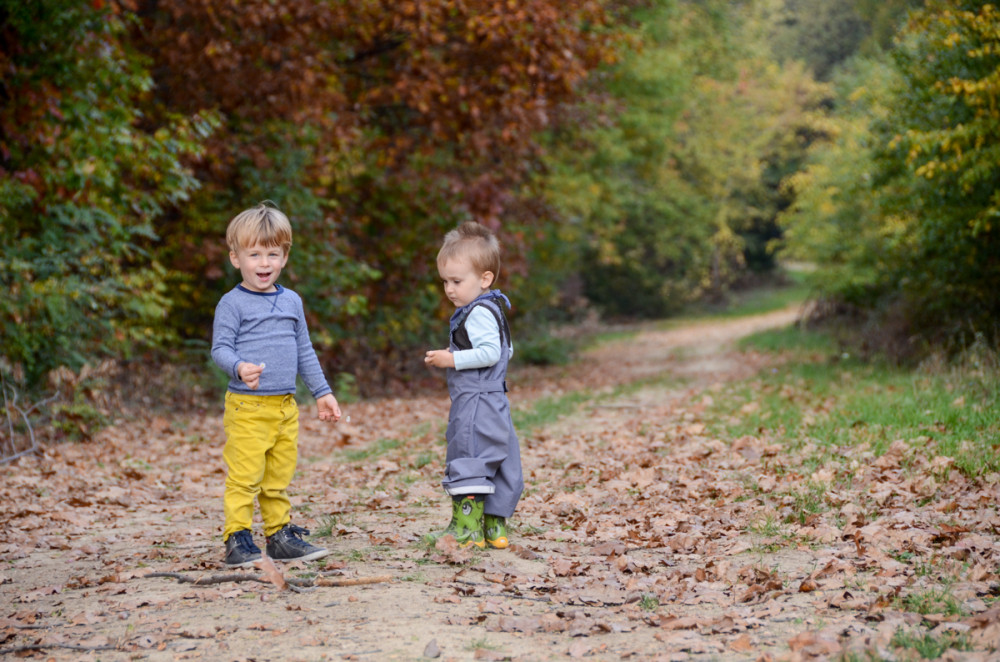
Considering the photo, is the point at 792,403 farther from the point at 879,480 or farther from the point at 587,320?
the point at 587,320

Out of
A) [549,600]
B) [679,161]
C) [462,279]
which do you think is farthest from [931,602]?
[679,161]

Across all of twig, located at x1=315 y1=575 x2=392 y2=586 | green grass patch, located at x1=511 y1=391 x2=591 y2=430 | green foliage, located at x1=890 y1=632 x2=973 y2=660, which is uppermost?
twig, located at x1=315 y1=575 x2=392 y2=586

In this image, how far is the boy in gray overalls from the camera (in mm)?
4875

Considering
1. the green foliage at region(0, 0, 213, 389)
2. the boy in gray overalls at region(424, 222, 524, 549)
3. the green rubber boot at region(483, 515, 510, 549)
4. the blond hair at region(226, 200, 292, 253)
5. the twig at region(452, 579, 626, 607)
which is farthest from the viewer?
the green foliage at region(0, 0, 213, 389)

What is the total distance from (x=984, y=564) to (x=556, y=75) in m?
10.2

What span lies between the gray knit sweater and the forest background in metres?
5.00

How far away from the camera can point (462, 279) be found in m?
4.94

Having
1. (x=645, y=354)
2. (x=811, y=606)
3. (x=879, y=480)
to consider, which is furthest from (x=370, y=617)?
(x=645, y=354)

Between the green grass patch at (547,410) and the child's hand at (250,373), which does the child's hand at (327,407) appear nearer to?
the child's hand at (250,373)

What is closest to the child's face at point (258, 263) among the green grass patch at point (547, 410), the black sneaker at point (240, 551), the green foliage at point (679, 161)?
the black sneaker at point (240, 551)

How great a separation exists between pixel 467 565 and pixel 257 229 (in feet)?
6.53

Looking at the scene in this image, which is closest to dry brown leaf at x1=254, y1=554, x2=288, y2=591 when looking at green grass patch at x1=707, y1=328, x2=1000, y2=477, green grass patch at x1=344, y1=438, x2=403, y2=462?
green grass patch at x1=344, y1=438, x2=403, y2=462

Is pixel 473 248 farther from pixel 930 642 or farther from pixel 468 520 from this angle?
pixel 930 642

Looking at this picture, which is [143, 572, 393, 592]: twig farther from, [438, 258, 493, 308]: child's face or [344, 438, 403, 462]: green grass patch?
[344, 438, 403, 462]: green grass patch
